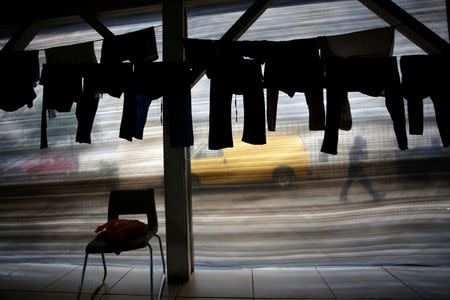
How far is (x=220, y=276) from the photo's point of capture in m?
2.19

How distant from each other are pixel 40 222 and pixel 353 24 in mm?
3627

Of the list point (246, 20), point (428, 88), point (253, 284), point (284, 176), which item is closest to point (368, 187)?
point (284, 176)

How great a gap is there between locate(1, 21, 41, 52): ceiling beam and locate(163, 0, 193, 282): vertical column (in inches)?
58.2

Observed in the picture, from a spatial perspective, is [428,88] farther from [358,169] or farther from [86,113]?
[86,113]

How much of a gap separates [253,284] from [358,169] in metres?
1.36

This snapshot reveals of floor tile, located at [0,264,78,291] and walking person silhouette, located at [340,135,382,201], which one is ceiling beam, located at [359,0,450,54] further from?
floor tile, located at [0,264,78,291]

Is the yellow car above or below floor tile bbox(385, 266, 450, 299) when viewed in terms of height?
above

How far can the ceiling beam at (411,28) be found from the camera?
1975 mm

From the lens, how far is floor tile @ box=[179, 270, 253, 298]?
1934 mm

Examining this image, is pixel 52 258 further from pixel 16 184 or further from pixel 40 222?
pixel 16 184

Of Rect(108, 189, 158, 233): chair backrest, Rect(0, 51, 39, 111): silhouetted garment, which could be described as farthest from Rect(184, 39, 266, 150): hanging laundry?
Rect(0, 51, 39, 111): silhouetted garment

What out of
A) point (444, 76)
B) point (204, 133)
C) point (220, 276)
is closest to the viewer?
point (444, 76)

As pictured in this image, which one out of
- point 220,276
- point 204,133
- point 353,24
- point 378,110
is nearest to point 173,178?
point 204,133

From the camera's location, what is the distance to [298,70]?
1929 millimetres
